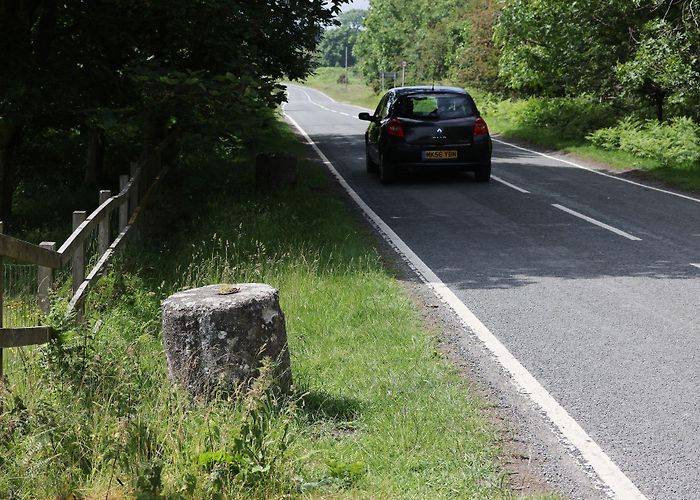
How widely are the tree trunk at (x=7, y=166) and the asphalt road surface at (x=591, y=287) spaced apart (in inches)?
235

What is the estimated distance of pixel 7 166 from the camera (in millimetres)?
14711

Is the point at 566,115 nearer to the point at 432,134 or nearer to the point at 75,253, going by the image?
the point at 432,134

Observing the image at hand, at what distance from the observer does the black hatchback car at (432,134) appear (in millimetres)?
16969

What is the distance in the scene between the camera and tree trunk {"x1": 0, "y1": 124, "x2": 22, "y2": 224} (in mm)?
14453

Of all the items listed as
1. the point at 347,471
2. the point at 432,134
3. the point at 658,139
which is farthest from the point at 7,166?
the point at 658,139

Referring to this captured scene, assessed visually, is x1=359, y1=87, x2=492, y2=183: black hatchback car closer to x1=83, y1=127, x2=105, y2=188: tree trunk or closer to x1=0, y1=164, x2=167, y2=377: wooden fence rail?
x1=83, y1=127, x2=105, y2=188: tree trunk

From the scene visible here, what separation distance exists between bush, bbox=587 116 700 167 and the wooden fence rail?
525 inches

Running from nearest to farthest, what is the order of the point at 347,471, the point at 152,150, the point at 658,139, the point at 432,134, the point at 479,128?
the point at 347,471 → the point at 152,150 → the point at 432,134 → the point at 479,128 → the point at 658,139

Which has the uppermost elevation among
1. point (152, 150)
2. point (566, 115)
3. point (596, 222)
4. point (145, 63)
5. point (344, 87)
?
point (344, 87)

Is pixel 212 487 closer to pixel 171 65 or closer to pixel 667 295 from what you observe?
pixel 667 295

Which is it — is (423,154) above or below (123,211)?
above

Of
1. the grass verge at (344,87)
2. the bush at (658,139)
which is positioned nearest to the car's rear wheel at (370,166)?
the bush at (658,139)

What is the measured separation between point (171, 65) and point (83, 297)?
5.59 metres

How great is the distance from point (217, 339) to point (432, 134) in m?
12.4
